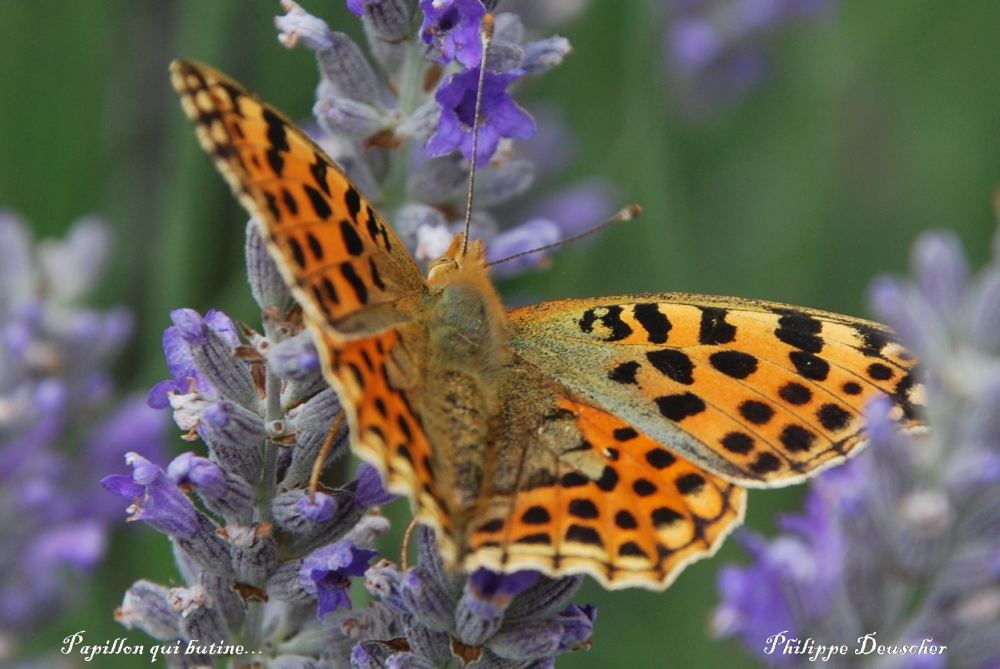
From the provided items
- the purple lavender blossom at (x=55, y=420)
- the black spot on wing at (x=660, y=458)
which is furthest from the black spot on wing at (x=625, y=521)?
the purple lavender blossom at (x=55, y=420)

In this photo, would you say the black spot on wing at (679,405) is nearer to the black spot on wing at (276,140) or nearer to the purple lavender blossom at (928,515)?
the purple lavender blossom at (928,515)

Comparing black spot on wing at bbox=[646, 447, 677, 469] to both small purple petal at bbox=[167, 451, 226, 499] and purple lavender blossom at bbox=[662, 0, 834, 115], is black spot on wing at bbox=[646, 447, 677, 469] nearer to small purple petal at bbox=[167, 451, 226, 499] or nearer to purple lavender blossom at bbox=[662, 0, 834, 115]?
small purple petal at bbox=[167, 451, 226, 499]

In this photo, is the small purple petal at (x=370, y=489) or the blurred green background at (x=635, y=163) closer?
the small purple petal at (x=370, y=489)

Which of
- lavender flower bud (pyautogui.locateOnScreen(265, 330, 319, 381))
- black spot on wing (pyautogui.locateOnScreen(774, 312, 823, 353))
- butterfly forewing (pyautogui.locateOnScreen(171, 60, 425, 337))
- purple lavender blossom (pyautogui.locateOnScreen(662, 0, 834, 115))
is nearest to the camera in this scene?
butterfly forewing (pyautogui.locateOnScreen(171, 60, 425, 337))

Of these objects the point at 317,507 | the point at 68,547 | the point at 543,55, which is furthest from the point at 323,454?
the point at 68,547

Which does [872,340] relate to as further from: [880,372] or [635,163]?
[635,163]

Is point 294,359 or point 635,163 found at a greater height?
point 294,359

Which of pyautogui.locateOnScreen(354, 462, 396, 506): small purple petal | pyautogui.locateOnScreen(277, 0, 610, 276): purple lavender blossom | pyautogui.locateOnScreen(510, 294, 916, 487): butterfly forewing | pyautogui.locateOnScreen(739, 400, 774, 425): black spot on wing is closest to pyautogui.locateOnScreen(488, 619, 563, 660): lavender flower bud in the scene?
pyautogui.locateOnScreen(354, 462, 396, 506): small purple petal

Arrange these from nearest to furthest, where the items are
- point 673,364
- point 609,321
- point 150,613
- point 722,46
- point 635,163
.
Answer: point 150,613
point 673,364
point 609,321
point 635,163
point 722,46
